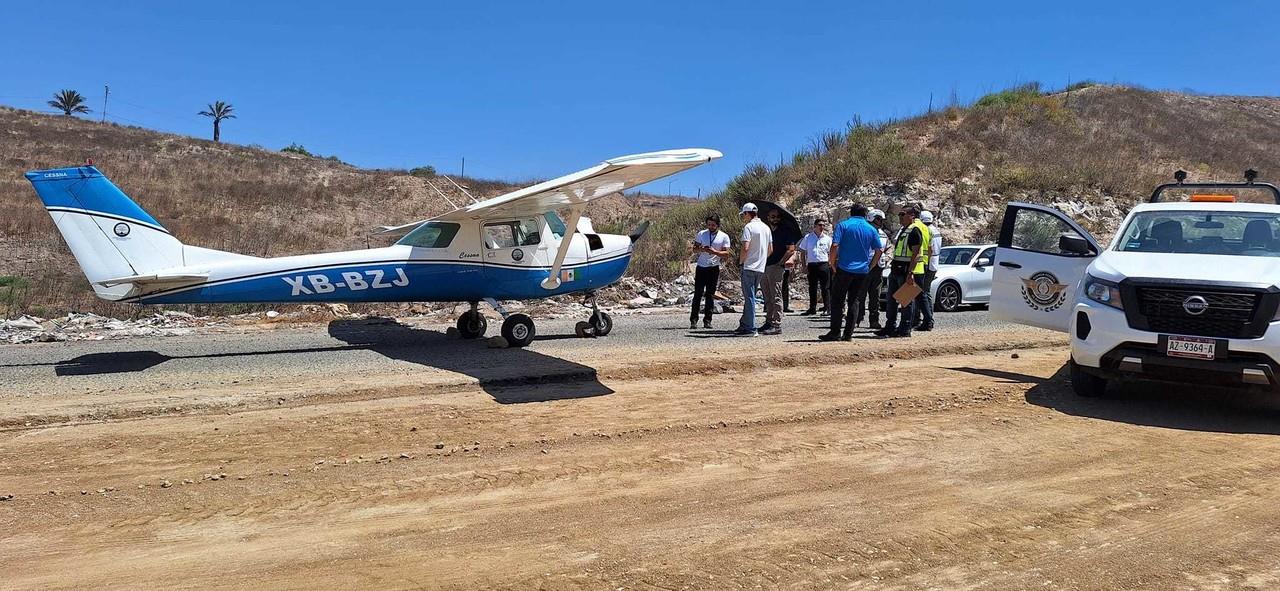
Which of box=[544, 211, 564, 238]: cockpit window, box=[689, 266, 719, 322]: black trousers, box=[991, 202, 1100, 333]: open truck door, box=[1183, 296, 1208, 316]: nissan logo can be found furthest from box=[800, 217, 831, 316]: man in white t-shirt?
box=[1183, 296, 1208, 316]: nissan logo

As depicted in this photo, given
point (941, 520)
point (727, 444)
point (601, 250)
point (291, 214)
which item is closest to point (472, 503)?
point (727, 444)

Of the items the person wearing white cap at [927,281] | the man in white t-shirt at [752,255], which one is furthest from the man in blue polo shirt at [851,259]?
the person wearing white cap at [927,281]

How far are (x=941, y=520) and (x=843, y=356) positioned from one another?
5.95m

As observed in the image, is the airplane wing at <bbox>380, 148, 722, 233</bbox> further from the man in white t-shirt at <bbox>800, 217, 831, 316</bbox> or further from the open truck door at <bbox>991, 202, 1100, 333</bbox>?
the man in white t-shirt at <bbox>800, 217, 831, 316</bbox>

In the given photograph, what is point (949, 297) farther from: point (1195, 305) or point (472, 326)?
point (1195, 305)

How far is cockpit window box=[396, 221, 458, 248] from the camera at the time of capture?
458 inches

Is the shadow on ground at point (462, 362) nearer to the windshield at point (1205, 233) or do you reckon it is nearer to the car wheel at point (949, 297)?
the windshield at point (1205, 233)

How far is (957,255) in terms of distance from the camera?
1842cm

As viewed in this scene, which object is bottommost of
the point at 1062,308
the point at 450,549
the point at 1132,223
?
the point at 450,549

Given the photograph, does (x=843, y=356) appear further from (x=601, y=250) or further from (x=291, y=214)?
(x=291, y=214)

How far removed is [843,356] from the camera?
1037 centimetres

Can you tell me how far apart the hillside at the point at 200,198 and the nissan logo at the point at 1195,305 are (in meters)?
15.8

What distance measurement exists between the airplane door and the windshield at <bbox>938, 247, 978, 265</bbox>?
9966 mm

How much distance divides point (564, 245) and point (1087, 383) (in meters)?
6.55
